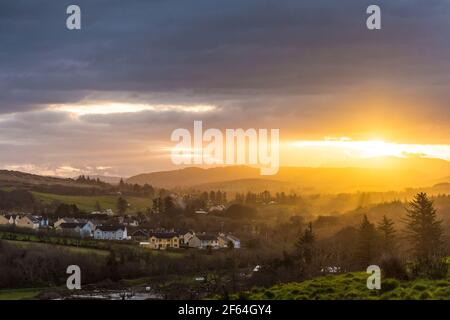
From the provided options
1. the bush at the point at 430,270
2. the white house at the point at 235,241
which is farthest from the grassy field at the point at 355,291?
the white house at the point at 235,241

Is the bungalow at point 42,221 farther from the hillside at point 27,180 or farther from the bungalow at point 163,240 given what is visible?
the hillside at point 27,180

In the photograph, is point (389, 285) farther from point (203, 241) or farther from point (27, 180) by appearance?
point (27, 180)

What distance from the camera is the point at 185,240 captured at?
8500cm

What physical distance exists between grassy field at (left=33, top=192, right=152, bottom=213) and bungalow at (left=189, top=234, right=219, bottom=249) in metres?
44.4

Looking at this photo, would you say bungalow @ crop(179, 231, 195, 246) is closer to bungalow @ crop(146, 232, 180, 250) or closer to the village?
the village

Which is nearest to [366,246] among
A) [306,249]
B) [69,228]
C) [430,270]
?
[306,249]

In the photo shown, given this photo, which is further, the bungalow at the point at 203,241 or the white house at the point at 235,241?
the white house at the point at 235,241

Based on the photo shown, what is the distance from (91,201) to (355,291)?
11762 centimetres

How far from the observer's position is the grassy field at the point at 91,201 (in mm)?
131500

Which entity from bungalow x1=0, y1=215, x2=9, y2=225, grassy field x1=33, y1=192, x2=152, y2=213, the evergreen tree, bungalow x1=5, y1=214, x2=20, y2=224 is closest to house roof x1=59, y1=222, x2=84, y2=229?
bungalow x1=5, y1=214, x2=20, y2=224

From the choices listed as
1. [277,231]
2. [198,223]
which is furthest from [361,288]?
[198,223]

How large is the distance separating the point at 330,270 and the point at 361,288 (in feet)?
49.0

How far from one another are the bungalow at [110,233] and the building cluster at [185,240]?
174 centimetres
